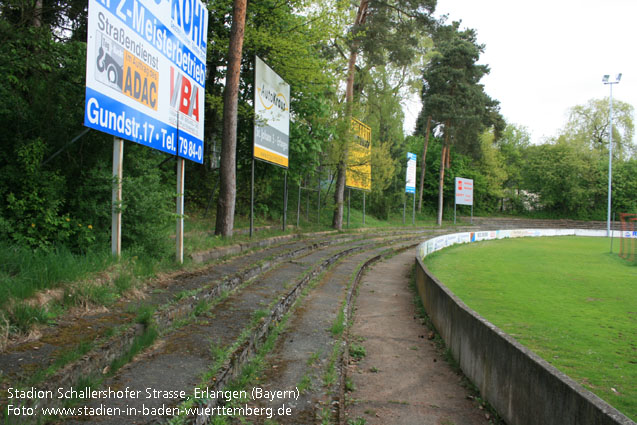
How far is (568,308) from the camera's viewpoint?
32.5 ft

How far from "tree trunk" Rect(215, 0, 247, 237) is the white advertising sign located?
110 ft

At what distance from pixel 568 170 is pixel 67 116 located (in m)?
60.1

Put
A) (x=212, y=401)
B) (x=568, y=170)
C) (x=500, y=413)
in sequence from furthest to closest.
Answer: (x=568, y=170)
(x=500, y=413)
(x=212, y=401)

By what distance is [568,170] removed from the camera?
181 feet

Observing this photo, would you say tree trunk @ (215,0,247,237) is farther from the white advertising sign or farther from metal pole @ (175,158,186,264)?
the white advertising sign

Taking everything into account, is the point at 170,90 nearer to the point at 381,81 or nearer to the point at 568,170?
the point at 381,81

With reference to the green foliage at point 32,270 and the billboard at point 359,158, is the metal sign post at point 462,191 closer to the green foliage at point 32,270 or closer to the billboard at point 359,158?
the billboard at point 359,158

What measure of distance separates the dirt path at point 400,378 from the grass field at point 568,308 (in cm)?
148

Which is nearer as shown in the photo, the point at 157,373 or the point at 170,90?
the point at 157,373

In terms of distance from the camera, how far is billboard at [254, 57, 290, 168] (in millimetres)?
14148

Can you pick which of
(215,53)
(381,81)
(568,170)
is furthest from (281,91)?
(568,170)

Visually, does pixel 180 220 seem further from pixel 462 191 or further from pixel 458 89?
pixel 462 191

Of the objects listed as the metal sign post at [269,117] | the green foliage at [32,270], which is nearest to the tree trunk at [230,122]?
the metal sign post at [269,117]

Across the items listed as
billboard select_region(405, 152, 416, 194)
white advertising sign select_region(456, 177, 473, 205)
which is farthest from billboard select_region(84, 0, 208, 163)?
white advertising sign select_region(456, 177, 473, 205)
